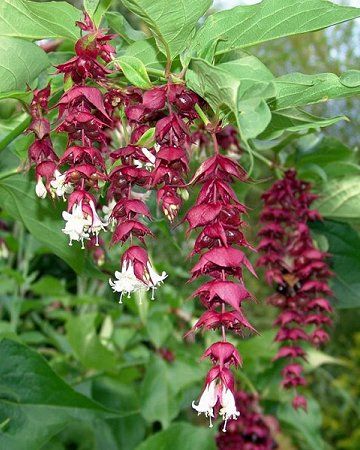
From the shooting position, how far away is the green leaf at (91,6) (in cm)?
75

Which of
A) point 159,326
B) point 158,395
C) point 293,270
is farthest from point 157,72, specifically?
point 159,326

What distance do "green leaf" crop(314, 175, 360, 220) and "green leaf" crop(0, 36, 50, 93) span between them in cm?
70

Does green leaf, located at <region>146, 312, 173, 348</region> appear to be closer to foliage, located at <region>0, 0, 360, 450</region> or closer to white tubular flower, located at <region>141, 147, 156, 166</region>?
foliage, located at <region>0, 0, 360, 450</region>

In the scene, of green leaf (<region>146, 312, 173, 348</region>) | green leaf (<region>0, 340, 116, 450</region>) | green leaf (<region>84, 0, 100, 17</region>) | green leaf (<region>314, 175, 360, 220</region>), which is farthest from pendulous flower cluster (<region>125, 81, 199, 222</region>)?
green leaf (<region>146, 312, 173, 348</region>)

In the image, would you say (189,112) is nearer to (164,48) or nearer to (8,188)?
(164,48)

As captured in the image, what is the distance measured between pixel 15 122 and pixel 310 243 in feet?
1.61

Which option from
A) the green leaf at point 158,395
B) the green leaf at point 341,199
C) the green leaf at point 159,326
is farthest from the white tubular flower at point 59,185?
the green leaf at point 159,326

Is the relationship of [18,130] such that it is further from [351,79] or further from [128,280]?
[351,79]

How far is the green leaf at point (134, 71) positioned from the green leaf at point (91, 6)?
3.0 inches

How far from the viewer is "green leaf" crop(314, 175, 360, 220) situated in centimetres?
135

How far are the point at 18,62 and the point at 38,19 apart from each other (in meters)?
0.05

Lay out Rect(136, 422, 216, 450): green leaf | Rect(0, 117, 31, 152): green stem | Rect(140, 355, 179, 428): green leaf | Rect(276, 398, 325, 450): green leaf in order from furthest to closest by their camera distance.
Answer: Rect(276, 398, 325, 450): green leaf
Rect(140, 355, 179, 428): green leaf
Rect(136, 422, 216, 450): green leaf
Rect(0, 117, 31, 152): green stem

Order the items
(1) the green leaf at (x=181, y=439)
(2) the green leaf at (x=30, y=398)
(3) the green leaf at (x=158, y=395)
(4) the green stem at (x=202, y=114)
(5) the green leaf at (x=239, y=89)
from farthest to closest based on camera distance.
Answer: (3) the green leaf at (x=158, y=395) < (1) the green leaf at (x=181, y=439) < (2) the green leaf at (x=30, y=398) < (4) the green stem at (x=202, y=114) < (5) the green leaf at (x=239, y=89)

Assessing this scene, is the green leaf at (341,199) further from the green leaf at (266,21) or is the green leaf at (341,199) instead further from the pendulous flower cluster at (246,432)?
the green leaf at (266,21)
